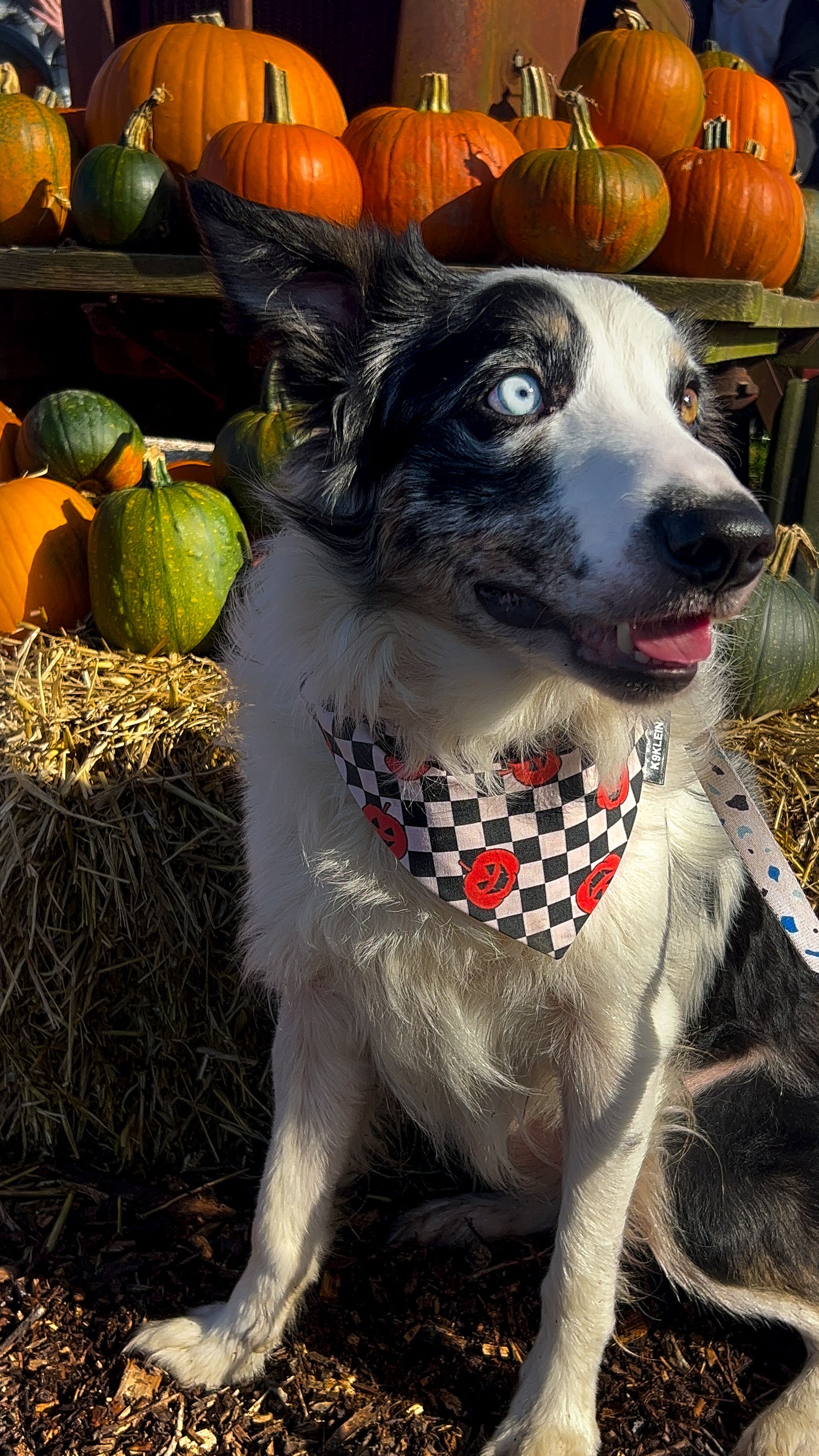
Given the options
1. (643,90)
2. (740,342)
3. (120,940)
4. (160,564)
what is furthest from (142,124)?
(120,940)

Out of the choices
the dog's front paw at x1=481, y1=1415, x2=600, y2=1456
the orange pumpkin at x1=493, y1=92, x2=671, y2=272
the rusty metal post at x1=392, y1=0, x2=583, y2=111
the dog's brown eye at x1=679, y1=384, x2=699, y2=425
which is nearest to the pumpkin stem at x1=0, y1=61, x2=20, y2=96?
the rusty metal post at x1=392, y1=0, x2=583, y2=111

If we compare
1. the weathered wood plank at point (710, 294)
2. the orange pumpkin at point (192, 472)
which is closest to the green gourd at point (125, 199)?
the orange pumpkin at point (192, 472)

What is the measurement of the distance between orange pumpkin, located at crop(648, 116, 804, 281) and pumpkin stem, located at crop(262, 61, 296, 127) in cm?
158

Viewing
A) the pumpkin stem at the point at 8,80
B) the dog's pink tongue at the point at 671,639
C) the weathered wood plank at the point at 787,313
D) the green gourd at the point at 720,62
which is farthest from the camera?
the green gourd at the point at 720,62

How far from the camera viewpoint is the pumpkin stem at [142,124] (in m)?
4.20

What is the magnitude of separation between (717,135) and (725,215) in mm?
610

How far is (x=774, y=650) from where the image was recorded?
Result: 3.48 m

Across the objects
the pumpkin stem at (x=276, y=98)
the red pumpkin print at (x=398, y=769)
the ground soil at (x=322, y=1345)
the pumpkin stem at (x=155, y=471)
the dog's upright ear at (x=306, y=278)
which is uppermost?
the pumpkin stem at (x=276, y=98)

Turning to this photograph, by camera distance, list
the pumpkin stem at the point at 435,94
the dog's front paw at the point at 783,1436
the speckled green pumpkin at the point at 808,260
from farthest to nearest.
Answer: the speckled green pumpkin at the point at 808,260 < the pumpkin stem at the point at 435,94 < the dog's front paw at the point at 783,1436

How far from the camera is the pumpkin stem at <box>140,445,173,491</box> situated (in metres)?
3.31

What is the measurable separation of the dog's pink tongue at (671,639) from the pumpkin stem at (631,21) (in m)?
4.41

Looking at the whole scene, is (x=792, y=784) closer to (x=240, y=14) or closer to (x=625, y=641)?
(x=625, y=641)

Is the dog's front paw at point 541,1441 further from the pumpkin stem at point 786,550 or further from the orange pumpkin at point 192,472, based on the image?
the orange pumpkin at point 192,472

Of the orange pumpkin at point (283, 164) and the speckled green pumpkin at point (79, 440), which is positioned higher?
the orange pumpkin at point (283, 164)
